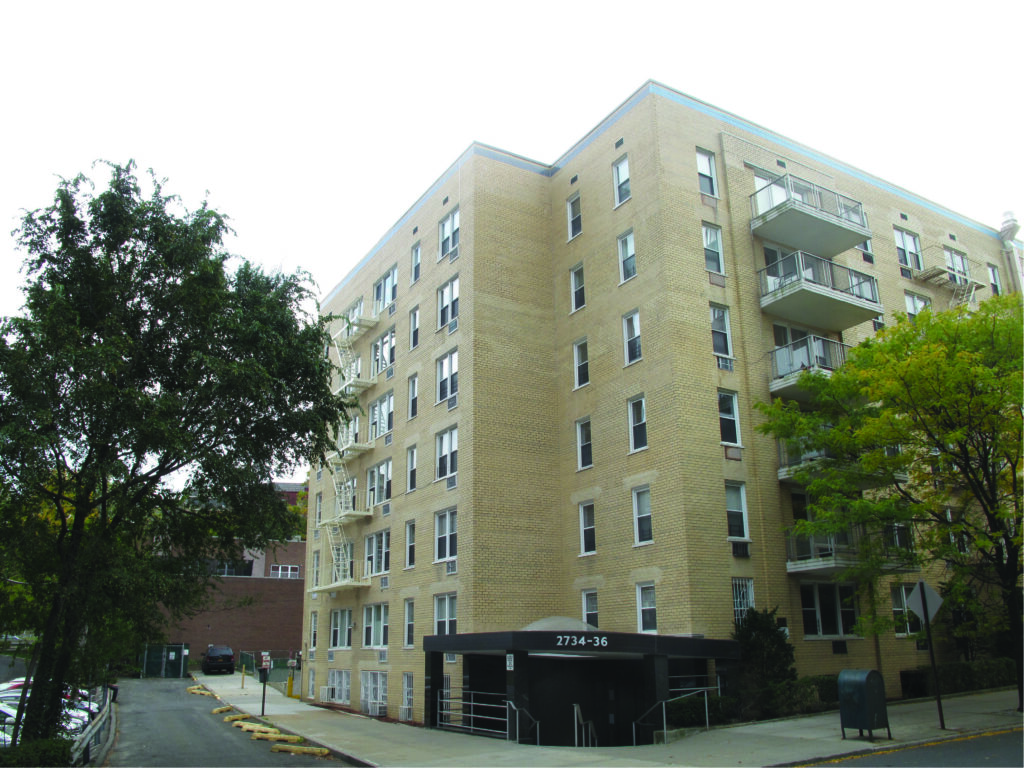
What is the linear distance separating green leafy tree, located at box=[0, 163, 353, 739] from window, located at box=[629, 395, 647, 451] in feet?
30.6

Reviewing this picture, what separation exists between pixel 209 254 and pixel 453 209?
14039 millimetres

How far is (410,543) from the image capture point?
30766mm

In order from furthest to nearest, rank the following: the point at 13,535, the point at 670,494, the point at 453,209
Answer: the point at 453,209
the point at 670,494
the point at 13,535

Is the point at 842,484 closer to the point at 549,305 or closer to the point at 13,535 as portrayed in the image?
the point at 549,305

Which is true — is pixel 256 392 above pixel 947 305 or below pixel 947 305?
below

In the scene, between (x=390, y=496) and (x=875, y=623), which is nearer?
(x=875, y=623)

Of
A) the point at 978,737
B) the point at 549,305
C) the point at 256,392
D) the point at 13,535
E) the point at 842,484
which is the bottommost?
the point at 978,737

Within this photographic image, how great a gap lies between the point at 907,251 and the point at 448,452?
19985mm

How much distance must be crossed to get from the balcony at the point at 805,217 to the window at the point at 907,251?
516cm

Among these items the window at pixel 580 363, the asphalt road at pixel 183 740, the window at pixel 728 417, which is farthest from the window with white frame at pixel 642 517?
the asphalt road at pixel 183 740

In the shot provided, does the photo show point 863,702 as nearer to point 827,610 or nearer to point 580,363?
point 827,610

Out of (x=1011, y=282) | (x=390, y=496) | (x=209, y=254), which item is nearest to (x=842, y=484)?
(x=209, y=254)

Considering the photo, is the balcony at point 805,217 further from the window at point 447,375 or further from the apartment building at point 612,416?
the window at point 447,375

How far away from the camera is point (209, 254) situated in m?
18.8
